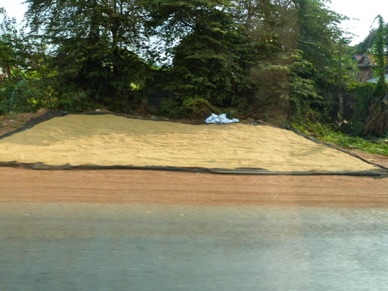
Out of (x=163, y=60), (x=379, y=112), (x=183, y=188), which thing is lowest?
(x=183, y=188)

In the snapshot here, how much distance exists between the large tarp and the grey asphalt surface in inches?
114

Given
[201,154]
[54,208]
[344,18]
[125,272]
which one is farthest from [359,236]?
[344,18]

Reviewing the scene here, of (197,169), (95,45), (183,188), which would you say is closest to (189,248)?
(183,188)

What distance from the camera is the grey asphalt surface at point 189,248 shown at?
4.03 metres

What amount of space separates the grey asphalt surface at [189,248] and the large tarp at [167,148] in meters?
2.90

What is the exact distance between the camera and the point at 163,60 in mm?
17344

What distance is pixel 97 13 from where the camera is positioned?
52.3 ft

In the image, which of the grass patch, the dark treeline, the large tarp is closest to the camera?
the large tarp

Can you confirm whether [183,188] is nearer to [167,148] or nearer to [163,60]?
[167,148]

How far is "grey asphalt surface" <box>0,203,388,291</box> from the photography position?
4.03 m

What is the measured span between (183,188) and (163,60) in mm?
10392

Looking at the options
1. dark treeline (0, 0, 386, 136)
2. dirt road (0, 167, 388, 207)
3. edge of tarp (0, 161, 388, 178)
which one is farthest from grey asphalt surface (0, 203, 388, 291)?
dark treeline (0, 0, 386, 136)

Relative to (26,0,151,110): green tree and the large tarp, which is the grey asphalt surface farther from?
(26,0,151,110): green tree

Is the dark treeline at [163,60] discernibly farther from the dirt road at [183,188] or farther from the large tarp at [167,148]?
the dirt road at [183,188]
